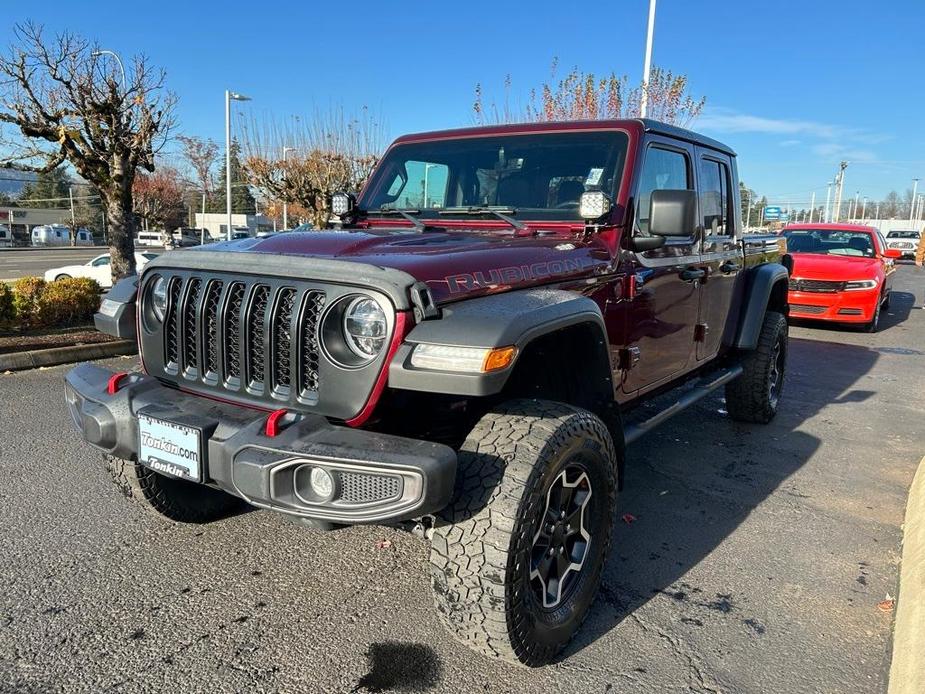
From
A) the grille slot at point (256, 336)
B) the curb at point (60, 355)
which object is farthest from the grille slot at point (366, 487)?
the curb at point (60, 355)

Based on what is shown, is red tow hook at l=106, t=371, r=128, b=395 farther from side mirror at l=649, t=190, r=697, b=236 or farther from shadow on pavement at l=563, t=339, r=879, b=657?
side mirror at l=649, t=190, r=697, b=236

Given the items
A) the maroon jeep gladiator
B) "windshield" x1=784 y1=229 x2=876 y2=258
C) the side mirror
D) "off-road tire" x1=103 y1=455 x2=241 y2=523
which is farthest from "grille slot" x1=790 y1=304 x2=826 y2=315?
"off-road tire" x1=103 y1=455 x2=241 y2=523

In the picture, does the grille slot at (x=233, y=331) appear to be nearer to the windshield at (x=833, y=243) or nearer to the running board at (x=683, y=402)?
the running board at (x=683, y=402)

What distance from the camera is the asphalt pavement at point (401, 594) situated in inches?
96.0

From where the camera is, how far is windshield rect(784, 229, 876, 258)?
11.7 meters

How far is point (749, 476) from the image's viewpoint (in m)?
4.50

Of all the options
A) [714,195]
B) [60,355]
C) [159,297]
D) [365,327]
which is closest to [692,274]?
[714,195]

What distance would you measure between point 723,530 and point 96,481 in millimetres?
3619

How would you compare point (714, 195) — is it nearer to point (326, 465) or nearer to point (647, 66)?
point (326, 465)

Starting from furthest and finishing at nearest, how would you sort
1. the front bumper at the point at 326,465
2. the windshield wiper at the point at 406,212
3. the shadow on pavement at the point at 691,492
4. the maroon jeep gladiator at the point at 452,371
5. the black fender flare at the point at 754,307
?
the black fender flare at the point at 754,307 → the windshield wiper at the point at 406,212 → the shadow on pavement at the point at 691,492 → the maroon jeep gladiator at the point at 452,371 → the front bumper at the point at 326,465

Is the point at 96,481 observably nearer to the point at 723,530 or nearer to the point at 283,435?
the point at 283,435

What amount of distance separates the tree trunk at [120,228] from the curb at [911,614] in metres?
9.47

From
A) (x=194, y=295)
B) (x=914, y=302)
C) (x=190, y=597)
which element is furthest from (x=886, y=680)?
→ (x=914, y=302)

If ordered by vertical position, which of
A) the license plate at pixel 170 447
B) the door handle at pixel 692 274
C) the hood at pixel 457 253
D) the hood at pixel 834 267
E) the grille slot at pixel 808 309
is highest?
the hood at pixel 457 253
